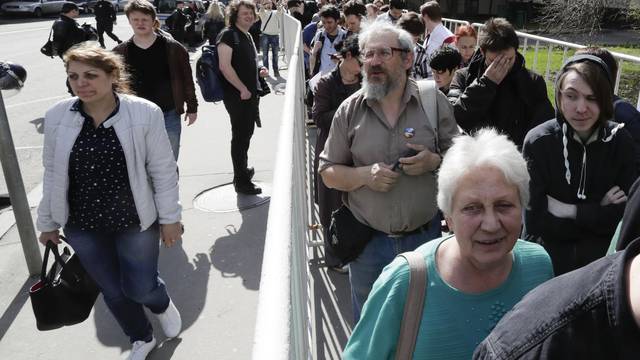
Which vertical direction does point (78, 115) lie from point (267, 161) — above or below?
above

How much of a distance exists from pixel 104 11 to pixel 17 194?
1420cm

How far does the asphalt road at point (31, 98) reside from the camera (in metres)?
7.31

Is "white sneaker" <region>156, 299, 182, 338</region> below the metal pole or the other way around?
below

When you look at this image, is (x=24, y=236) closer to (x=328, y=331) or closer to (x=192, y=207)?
(x=192, y=207)

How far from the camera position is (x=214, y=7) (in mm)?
11328

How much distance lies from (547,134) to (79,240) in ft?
7.93

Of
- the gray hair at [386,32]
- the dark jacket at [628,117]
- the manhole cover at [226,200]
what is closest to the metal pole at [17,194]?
the manhole cover at [226,200]

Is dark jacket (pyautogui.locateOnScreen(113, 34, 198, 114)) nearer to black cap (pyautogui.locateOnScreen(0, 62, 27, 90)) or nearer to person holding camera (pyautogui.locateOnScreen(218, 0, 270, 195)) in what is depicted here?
person holding camera (pyautogui.locateOnScreen(218, 0, 270, 195))

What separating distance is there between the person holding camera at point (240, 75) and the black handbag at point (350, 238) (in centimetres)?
294

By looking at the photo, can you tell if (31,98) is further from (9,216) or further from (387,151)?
(387,151)

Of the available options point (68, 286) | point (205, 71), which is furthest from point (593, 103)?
point (205, 71)

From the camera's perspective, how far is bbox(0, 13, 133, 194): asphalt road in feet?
24.0

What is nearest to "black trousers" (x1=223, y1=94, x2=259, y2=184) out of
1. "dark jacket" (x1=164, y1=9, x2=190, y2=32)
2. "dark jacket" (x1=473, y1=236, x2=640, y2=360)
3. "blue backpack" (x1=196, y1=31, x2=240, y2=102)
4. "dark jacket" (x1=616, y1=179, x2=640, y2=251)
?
"blue backpack" (x1=196, y1=31, x2=240, y2=102)

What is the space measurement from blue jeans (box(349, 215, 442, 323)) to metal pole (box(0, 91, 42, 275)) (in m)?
2.75
